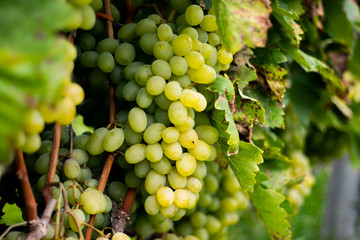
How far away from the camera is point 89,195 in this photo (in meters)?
0.56

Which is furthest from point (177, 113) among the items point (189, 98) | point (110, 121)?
point (110, 121)

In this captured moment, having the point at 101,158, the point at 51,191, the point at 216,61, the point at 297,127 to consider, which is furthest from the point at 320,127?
the point at 51,191

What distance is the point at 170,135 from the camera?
23.3 inches

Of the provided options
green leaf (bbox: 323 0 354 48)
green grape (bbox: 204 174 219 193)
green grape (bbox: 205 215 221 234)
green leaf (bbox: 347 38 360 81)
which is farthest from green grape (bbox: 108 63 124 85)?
green leaf (bbox: 347 38 360 81)

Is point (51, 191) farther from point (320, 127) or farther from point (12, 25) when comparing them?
point (320, 127)

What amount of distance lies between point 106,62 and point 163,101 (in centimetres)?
12

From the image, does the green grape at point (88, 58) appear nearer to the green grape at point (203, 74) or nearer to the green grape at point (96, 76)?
the green grape at point (96, 76)

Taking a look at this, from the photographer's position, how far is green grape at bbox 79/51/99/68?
25.7 inches

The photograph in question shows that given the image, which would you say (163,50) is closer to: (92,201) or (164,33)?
(164,33)

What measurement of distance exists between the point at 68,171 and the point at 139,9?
35 centimetres

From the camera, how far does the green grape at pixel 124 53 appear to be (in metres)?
0.63

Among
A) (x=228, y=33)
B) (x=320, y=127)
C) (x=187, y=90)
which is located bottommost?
(x=320, y=127)

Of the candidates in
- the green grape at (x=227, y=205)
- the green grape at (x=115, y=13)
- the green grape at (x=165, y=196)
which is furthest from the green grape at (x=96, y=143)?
the green grape at (x=227, y=205)

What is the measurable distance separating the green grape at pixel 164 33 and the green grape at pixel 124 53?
56 mm
